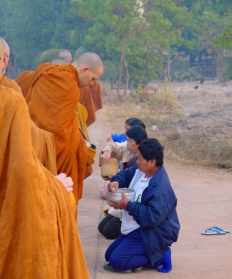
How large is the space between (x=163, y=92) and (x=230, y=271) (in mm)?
17188

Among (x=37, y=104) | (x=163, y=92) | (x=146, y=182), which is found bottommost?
(x=163, y=92)

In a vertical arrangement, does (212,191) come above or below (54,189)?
below

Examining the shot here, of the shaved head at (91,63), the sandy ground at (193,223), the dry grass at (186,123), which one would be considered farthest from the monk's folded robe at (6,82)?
the dry grass at (186,123)

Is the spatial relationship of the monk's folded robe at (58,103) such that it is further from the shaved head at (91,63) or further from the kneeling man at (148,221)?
the kneeling man at (148,221)

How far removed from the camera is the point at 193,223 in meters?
8.23

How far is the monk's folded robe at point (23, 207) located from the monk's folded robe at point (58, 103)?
109 inches

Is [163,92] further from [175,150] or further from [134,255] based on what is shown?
[134,255]

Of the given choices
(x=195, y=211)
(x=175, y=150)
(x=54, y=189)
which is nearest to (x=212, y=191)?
(x=195, y=211)

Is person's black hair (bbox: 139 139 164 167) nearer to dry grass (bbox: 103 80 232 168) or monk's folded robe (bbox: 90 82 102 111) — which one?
monk's folded robe (bbox: 90 82 102 111)

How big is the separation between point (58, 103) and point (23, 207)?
9.60 feet

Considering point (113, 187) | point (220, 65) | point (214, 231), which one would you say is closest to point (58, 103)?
point (113, 187)

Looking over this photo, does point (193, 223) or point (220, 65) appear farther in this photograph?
point (220, 65)

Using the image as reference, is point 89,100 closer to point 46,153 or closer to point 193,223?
point 193,223

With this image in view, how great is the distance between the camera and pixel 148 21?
26141 mm
